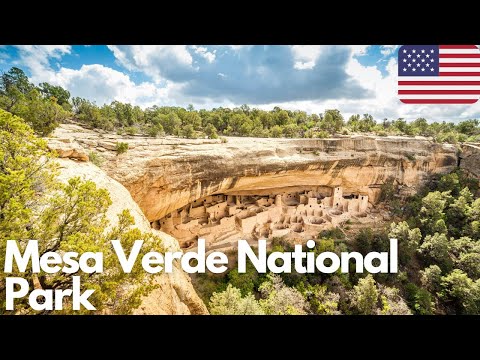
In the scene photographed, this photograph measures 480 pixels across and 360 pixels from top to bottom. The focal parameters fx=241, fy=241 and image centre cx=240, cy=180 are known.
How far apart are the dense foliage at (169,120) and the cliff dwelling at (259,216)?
3.80 m

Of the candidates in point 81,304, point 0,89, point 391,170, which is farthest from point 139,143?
point 391,170

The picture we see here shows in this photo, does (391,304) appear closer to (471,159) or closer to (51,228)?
(51,228)

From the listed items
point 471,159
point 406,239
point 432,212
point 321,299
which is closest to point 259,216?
point 321,299

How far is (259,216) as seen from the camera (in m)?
12.3

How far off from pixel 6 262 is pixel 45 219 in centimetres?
52

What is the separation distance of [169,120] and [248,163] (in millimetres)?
8577

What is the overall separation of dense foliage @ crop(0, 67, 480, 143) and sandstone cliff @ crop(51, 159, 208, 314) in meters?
2.42

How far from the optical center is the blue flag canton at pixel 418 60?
19.0 ft

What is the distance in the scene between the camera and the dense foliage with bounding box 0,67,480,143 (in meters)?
8.14

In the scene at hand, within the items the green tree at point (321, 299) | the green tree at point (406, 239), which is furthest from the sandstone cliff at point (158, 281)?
the green tree at point (406, 239)

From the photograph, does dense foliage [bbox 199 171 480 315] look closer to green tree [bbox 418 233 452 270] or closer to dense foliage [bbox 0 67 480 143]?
green tree [bbox 418 233 452 270]

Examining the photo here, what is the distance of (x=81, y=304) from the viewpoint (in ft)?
8.44

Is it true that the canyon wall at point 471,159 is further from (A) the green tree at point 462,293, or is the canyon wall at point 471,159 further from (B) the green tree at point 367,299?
(B) the green tree at point 367,299
